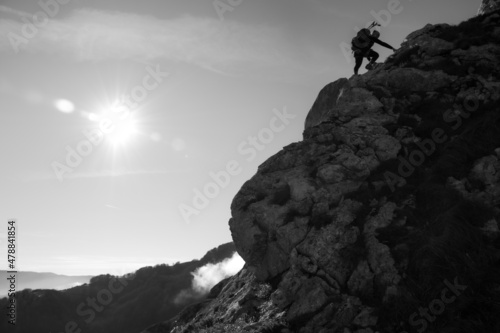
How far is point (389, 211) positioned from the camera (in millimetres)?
18219

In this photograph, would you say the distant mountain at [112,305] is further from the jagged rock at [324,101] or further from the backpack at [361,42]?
the backpack at [361,42]

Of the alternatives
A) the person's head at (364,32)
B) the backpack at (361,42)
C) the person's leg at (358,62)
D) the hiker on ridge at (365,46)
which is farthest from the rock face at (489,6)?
the person's leg at (358,62)

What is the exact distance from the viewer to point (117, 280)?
644 feet

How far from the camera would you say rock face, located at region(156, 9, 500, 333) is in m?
14.1

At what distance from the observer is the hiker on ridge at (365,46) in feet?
104

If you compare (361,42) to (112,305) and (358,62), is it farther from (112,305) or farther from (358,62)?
(112,305)

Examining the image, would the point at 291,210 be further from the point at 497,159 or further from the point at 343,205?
the point at 497,159

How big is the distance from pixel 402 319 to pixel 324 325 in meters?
3.45

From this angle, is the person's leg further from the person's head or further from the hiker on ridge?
the person's head

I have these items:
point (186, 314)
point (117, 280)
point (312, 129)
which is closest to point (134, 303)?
point (117, 280)

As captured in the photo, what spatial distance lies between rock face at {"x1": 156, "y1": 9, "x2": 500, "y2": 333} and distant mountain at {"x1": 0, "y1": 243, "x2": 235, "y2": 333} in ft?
496

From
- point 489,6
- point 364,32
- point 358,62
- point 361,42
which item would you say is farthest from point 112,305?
point 489,6

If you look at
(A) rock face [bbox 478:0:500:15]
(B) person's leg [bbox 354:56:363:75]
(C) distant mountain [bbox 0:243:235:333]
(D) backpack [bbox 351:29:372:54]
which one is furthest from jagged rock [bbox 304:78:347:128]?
(C) distant mountain [bbox 0:243:235:333]

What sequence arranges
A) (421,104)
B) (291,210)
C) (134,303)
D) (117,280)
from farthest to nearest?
(117,280) < (134,303) < (421,104) < (291,210)
